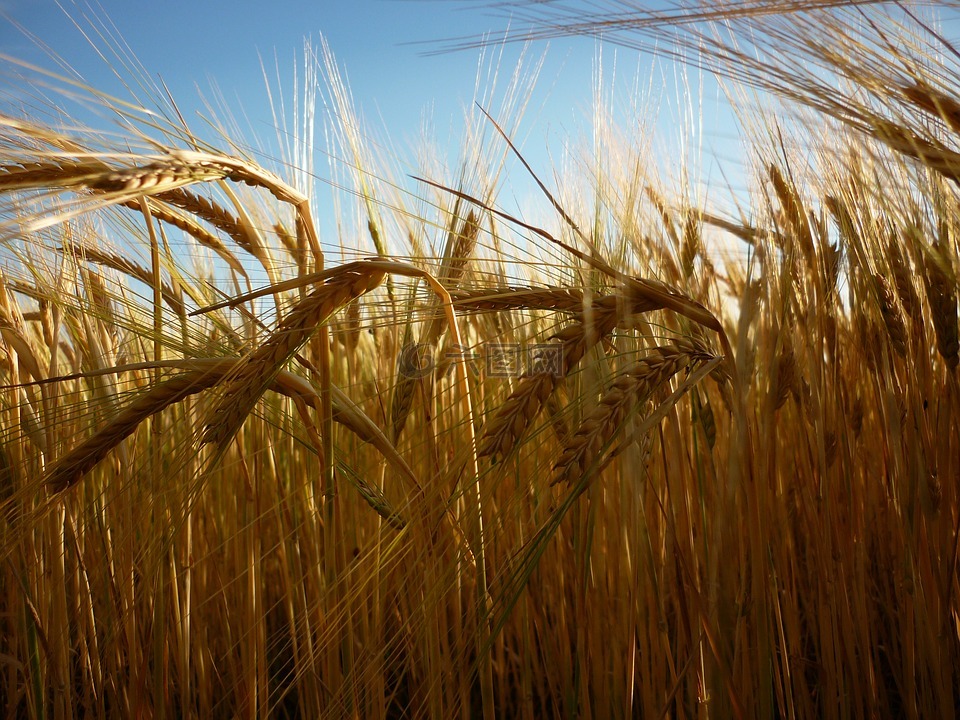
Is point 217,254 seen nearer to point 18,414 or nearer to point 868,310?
point 18,414

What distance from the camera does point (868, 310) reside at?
4.09 ft

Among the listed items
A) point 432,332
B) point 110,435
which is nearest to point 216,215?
point 432,332

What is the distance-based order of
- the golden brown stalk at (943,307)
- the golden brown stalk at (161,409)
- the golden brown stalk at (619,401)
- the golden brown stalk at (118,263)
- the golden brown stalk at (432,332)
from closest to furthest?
the golden brown stalk at (619,401) < the golden brown stalk at (161,409) < the golden brown stalk at (943,307) < the golden brown stalk at (432,332) < the golden brown stalk at (118,263)

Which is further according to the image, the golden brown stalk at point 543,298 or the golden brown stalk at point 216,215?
the golden brown stalk at point 216,215

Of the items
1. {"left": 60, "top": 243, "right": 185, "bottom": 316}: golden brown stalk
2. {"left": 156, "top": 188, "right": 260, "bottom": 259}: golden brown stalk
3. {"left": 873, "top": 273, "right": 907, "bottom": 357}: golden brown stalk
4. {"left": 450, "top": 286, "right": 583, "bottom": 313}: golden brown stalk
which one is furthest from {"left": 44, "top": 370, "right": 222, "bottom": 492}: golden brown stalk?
{"left": 873, "top": 273, "right": 907, "bottom": 357}: golden brown stalk

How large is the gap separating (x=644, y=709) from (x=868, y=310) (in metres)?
0.79

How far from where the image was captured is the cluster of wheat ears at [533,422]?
81cm

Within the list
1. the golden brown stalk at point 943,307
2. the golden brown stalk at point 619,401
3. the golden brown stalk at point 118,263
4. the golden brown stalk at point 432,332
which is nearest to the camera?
the golden brown stalk at point 619,401

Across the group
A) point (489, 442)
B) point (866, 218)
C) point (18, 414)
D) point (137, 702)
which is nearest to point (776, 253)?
point (866, 218)

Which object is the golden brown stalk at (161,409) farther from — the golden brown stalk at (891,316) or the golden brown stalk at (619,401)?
the golden brown stalk at (891,316)

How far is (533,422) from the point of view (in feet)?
3.73

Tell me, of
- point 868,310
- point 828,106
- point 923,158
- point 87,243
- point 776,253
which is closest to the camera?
point 923,158

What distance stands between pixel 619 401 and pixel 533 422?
40 centimetres

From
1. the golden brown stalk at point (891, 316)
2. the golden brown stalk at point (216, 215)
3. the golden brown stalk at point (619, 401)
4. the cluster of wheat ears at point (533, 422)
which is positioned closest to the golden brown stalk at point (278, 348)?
the cluster of wheat ears at point (533, 422)
